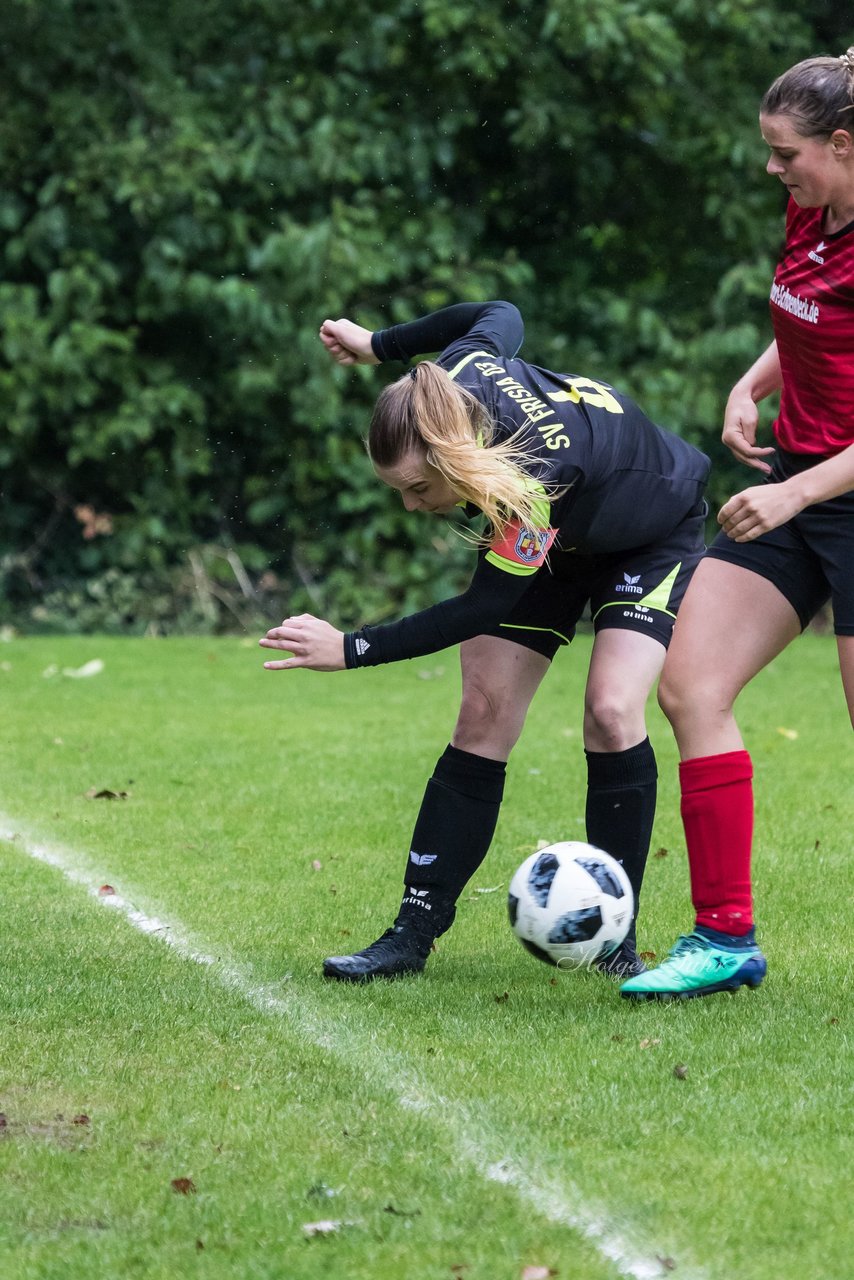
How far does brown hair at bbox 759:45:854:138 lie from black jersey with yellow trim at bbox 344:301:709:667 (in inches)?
34.9

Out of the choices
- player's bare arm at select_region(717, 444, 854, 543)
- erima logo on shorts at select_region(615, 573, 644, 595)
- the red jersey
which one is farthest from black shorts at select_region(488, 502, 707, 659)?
player's bare arm at select_region(717, 444, 854, 543)

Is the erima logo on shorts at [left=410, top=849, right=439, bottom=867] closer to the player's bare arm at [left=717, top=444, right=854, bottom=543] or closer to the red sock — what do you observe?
the red sock

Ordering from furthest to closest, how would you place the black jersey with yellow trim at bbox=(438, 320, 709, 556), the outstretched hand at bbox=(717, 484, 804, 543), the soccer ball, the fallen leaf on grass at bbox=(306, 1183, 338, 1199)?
the soccer ball < the black jersey with yellow trim at bbox=(438, 320, 709, 556) < the outstretched hand at bbox=(717, 484, 804, 543) < the fallen leaf on grass at bbox=(306, 1183, 338, 1199)

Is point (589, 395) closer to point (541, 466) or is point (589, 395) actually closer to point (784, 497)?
point (541, 466)

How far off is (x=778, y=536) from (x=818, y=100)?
1.01 meters

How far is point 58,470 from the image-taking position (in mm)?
14828

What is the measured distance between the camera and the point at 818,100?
371cm

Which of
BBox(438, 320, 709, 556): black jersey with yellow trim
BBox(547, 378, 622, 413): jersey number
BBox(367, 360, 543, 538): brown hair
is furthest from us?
BBox(547, 378, 622, 413): jersey number

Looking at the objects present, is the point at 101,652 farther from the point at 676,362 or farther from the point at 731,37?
the point at 731,37

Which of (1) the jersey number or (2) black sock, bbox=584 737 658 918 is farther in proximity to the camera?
(2) black sock, bbox=584 737 658 918

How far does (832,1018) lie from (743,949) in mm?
281

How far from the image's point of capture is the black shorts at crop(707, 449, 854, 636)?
3.92 metres

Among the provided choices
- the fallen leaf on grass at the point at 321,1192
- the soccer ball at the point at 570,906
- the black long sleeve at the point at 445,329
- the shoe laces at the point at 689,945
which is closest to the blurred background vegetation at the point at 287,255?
the black long sleeve at the point at 445,329

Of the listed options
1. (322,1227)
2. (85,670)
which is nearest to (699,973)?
(322,1227)
